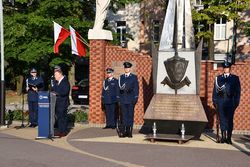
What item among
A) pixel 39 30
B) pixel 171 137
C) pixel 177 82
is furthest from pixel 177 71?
pixel 39 30

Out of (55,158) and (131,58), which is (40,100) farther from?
(131,58)

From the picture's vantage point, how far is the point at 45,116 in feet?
39.5

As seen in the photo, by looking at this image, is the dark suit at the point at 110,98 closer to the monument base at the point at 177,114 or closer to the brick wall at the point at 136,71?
the brick wall at the point at 136,71

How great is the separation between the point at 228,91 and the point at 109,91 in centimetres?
424

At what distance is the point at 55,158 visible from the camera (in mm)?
9359

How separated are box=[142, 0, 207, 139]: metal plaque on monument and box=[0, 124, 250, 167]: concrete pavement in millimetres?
529

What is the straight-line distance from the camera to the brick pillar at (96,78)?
610 inches

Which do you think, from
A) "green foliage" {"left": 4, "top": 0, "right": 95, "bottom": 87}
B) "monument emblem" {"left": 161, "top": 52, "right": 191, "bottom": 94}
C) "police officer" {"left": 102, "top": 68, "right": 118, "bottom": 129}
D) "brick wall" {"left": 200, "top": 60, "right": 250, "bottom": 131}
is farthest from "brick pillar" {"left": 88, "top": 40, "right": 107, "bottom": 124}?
"green foliage" {"left": 4, "top": 0, "right": 95, "bottom": 87}

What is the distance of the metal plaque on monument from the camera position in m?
11.8

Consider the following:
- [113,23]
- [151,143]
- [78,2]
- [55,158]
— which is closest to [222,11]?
[78,2]

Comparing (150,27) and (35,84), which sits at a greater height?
(150,27)

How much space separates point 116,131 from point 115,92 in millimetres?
1410

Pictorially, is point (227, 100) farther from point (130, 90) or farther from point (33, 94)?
point (33, 94)

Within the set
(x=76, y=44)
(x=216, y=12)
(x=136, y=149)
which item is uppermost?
(x=216, y=12)
